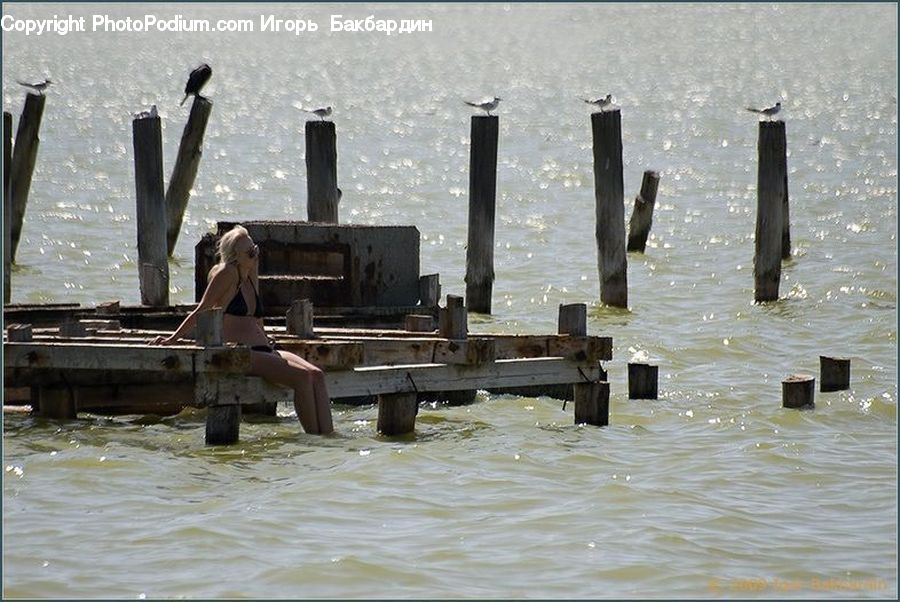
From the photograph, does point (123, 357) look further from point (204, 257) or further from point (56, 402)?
point (204, 257)

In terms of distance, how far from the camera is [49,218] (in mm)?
25703

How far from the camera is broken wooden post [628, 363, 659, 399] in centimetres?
1247

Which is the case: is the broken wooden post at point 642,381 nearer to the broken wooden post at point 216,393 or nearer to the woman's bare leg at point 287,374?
the woman's bare leg at point 287,374

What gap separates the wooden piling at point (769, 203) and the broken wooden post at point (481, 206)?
272 cm

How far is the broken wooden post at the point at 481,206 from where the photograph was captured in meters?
16.5

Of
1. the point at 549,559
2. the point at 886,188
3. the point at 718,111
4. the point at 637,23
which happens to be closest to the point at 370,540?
the point at 549,559

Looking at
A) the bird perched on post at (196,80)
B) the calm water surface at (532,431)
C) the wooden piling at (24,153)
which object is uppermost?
the bird perched on post at (196,80)

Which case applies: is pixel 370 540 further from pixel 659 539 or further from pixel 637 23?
pixel 637 23

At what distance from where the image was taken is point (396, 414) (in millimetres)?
10805

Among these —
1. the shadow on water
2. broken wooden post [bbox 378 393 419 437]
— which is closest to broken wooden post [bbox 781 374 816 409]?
broken wooden post [bbox 378 393 419 437]

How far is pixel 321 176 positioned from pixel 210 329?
7.45 meters

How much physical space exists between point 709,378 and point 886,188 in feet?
56.5

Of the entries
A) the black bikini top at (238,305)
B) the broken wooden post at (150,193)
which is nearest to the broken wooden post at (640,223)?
the broken wooden post at (150,193)

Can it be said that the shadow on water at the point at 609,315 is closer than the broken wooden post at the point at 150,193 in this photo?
No
